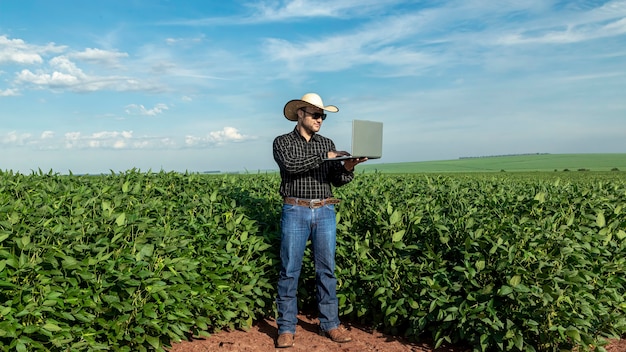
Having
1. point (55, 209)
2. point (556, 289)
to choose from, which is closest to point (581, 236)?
point (556, 289)

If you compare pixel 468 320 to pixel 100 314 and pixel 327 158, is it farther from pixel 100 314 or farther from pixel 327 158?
pixel 100 314

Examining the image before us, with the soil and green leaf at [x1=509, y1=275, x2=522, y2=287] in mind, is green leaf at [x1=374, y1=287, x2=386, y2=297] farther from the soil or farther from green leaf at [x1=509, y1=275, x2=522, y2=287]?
green leaf at [x1=509, y1=275, x2=522, y2=287]

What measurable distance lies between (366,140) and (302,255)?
1.48m

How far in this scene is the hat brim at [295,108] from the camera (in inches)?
227

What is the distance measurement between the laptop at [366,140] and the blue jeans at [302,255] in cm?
84

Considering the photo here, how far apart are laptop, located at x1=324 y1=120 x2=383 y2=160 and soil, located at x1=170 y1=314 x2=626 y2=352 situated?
209 centimetres

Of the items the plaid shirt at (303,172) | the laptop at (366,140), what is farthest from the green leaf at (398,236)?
the laptop at (366,140)

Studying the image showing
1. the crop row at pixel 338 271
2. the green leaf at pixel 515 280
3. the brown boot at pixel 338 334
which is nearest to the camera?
the crop row at pixel 338 271

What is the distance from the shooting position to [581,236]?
561cm

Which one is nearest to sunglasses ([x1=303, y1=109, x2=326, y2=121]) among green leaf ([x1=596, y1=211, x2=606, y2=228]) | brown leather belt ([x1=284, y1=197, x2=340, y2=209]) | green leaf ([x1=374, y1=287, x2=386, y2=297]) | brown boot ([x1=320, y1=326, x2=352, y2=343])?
brown leather belt ([x1=284, y1=197, x2=340, y2=209])

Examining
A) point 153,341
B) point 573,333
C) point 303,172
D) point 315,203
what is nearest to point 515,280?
point 573,333

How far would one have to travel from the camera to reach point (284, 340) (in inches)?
225

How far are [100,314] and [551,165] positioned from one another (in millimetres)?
66880

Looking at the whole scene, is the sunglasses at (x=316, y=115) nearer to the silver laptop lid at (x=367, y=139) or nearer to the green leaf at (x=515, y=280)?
the silver laptop lid at (x=367, y=139)
